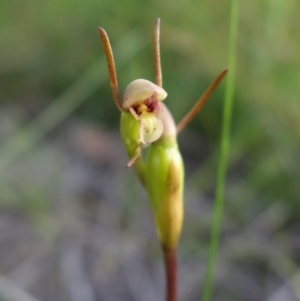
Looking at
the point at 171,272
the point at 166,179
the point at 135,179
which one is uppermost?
the point at 166,179

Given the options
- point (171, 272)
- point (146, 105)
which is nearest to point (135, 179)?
point (171, 272)

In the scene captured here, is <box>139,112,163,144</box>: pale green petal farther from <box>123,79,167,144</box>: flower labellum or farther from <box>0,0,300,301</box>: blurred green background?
<box>0,0,300,301</box>: blurred green background

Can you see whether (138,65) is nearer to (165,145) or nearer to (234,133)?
(234,133)

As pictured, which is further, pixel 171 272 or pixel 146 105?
pixel 171 272

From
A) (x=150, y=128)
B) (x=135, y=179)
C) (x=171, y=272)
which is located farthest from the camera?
(x=135, y=179)

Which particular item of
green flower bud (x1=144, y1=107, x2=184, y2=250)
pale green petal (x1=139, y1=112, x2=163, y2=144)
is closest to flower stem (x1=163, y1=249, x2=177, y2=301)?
green flower bud (x1=144, y1=107, x2=184, y2=250)

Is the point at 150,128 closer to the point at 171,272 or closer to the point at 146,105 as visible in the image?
the point at 146,105
